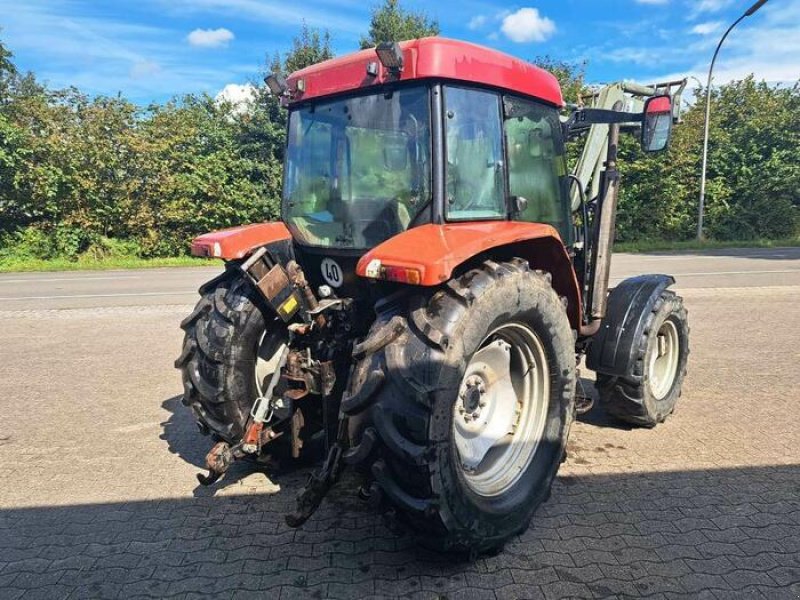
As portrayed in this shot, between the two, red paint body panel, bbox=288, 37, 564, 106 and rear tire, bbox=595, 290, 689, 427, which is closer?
red paint body panel, bbox=288, 37, 564, 106

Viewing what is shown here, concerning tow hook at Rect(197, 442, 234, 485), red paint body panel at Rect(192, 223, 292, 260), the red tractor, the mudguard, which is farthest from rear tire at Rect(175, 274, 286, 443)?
the mudguard

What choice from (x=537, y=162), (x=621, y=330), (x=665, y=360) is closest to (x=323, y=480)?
(x=537, y=162)

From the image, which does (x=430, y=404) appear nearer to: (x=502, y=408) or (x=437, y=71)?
(x=502, y=408)

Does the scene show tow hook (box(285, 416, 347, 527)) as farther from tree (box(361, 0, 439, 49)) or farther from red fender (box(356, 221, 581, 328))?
tree (box(361, 0, 439, 49))

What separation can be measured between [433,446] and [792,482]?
8.07 feet

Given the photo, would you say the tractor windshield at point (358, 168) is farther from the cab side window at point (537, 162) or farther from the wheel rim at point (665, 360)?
the wheel rim at point (665, 360)

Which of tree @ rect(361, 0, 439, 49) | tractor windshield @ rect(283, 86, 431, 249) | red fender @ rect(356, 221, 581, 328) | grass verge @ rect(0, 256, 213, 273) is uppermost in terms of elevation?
tree @ rect(361, 0, 439, 49)

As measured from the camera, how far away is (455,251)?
7.52 feet

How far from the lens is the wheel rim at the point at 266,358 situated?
3275 mm

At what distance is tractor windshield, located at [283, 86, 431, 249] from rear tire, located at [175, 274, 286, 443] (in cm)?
53

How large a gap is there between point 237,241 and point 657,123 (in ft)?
8.87

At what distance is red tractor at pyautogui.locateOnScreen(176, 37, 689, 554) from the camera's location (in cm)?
225

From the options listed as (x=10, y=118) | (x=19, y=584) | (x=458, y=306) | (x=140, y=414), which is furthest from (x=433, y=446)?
(x=10, y=118)

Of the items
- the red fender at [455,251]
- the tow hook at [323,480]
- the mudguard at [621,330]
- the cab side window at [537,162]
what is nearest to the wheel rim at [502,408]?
the red fender at [455,251]
